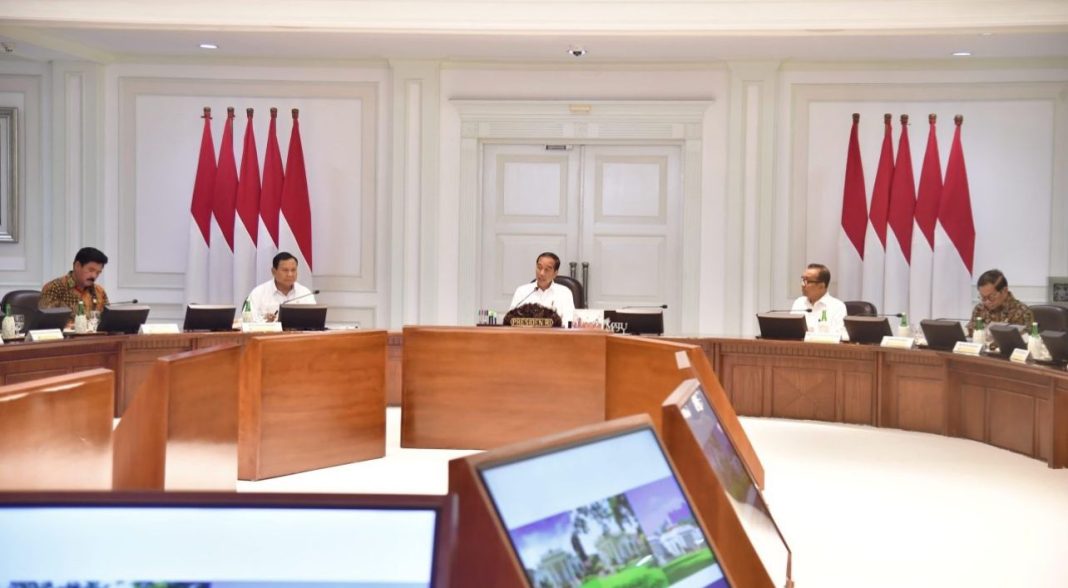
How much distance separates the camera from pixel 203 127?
9117mm

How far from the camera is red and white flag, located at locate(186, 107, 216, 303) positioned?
29.1ft

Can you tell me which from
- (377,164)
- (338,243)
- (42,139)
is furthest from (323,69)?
(42,139)

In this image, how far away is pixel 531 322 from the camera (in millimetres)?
6270

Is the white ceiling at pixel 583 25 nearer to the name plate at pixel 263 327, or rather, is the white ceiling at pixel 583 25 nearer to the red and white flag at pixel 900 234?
the red and white flag at pixel 900 234

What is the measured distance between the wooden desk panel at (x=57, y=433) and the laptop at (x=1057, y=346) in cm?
515

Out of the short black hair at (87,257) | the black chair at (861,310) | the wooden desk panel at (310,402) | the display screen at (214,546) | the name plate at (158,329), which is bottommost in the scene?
the wooden desk panel at (310,402)

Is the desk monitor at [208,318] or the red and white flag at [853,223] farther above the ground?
the red and white flag at [853,223]

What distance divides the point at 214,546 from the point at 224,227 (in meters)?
8.22

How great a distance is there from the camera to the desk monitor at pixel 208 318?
269 inches

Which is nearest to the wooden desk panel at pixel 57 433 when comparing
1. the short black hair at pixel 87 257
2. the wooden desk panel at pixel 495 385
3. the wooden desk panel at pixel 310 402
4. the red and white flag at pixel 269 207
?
the wooden desk panel at pixel 310 402

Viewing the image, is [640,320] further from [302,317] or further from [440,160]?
[440,160]

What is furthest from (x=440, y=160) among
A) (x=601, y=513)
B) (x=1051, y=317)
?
(x=601, y=513)

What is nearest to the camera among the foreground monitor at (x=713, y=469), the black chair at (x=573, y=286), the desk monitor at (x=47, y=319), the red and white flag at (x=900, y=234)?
the foreground monitor at (x=713, y=469)

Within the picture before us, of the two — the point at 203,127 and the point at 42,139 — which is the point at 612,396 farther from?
the point at 42,139
